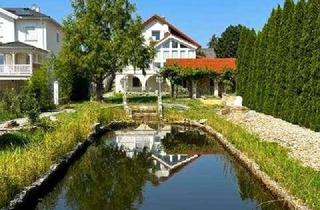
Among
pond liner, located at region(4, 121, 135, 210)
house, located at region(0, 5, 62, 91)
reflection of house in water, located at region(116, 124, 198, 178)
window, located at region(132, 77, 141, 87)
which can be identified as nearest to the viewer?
pond liner, located at region(4, 121, 135, 210)

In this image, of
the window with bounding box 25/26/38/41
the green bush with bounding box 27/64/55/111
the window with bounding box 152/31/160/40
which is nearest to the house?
the window with bounding box 25/26/38/41

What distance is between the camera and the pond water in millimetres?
12393

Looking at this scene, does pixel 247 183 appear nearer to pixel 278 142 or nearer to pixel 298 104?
pixel 278 142

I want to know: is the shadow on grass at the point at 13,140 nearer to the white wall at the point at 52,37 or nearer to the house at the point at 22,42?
the house at the point at 22,42

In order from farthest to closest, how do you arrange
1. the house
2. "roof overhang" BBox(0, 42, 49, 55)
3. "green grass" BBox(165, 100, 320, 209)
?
"roof overhang" BBox(0, 42, 49, 55) < the house < "green grass" BBox(165, 100, 320, 209)

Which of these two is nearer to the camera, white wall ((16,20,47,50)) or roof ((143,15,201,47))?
white wall ((16,20,47,50))

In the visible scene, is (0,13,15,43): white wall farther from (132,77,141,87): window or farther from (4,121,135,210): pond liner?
(4,121,135,210): pond liner

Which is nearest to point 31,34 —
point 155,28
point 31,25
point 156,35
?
point 31,25

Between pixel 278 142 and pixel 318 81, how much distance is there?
15.3ft

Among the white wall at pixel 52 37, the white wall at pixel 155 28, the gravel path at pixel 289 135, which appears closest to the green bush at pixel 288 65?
the gravel path at pixel 289 135

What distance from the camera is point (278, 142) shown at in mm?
18469

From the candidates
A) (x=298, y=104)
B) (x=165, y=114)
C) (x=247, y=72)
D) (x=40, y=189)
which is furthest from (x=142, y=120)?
(x=40, y=189)

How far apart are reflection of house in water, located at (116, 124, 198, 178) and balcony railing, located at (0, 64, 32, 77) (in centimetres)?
1983

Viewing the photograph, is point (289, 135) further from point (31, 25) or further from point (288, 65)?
point (31, 25)
